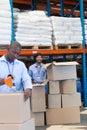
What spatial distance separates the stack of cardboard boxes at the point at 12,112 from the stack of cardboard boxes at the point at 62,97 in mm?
4465

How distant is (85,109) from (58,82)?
9.08ft

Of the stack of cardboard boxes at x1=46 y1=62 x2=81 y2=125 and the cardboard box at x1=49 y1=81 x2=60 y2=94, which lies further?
the cardboard box at x1=49 y1=81 x2=60 y2=94

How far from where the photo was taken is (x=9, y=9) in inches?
425

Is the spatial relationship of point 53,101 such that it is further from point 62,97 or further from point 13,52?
point 13,52

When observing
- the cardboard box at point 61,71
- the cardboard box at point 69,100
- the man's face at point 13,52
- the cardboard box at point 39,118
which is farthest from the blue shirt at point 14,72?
the cardboard box at point 69,100

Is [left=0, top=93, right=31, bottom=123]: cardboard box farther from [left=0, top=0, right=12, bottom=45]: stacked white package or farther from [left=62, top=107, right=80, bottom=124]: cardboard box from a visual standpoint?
[left=0, top=0, right=12, bottom=45]: stacked white package

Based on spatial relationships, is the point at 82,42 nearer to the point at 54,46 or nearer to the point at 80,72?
the point at 54,46

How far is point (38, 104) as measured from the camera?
10125 millimetres

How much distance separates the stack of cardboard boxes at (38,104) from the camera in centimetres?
1008

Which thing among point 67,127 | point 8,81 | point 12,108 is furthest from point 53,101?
point 12,108

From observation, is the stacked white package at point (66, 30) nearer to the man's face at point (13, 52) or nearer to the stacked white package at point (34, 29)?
the stacked white package at point (34, 29)

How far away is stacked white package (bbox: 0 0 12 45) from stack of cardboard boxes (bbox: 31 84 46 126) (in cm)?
146

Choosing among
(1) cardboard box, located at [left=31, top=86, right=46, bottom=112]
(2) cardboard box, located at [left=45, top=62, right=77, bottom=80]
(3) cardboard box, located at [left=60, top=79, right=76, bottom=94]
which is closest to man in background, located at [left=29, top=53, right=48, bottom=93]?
(2) cardboard box, located at [left=45, top=62, right=77, bottom=80]

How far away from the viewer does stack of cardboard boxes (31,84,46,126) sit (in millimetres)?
10078
